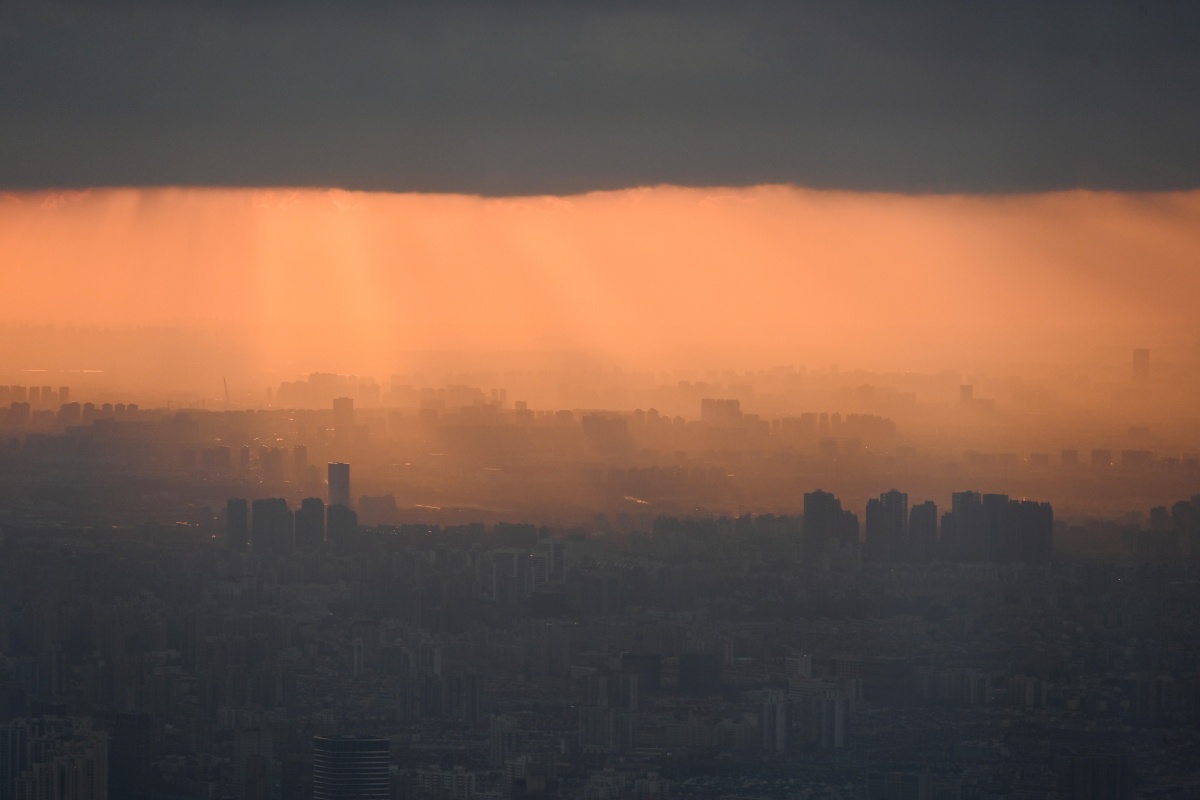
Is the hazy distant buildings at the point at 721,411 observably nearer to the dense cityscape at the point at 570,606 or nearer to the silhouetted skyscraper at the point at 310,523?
the dense cityscape at the point at 570,606

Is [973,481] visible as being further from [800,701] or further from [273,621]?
[273,621]

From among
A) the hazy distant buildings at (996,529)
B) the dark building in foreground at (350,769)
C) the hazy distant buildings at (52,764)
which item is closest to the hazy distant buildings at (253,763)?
the dark building in foreground at (350,769)

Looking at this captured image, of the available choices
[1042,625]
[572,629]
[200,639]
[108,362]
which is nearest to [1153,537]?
[1042,625]

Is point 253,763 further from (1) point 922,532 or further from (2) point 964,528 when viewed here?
(2) point 964,528

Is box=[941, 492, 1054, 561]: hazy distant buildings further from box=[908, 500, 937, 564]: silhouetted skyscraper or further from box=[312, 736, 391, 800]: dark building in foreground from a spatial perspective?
box=[312, 736, 391, 800]: dark building in foreground

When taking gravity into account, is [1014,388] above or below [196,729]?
above

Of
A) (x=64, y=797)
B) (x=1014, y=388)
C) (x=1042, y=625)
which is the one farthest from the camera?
(x=1014, y=388)

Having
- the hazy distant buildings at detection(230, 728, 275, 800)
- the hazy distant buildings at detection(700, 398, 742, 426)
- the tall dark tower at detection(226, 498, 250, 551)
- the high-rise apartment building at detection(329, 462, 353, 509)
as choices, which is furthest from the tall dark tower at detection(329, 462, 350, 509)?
the hazy distant buildings at detection(700, 398, 742, 426)
